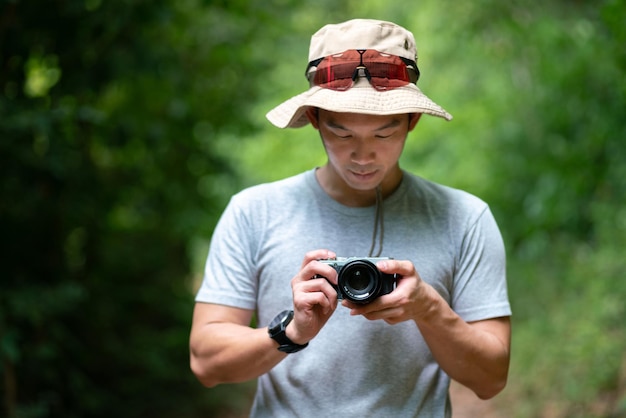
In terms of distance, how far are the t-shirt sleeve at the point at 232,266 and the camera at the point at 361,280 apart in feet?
1.26

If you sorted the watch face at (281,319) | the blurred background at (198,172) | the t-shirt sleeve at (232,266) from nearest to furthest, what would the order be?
the watch face at (281,319), the t-shirt sleeve at (232,266), the blurred background at (198,172)

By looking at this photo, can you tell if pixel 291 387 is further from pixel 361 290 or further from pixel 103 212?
pixel 103 212

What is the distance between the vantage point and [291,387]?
7.18 ft

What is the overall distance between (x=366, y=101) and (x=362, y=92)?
0.15ft

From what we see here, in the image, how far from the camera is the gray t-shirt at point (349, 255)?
2.17 metres

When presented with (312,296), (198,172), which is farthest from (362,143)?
(198,172)

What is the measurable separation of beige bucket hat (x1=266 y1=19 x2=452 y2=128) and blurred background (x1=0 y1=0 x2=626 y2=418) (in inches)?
76.9

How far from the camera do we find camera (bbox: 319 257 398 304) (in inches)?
75.0

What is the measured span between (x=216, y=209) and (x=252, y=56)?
1.26 m

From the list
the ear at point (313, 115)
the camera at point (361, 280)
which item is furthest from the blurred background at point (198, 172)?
the camera at point (361, 280)

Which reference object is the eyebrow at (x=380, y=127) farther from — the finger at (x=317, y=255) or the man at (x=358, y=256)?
the finger at (x=317, y=255)

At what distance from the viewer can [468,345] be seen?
209 centimetres

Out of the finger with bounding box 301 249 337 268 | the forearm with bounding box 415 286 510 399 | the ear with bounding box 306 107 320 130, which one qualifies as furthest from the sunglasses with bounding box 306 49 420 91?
the forearm with bounding box 415 286 510 399

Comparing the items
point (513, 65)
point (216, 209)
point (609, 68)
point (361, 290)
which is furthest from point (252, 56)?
point (361, 290)
